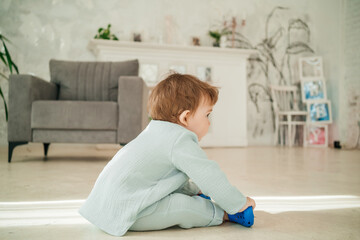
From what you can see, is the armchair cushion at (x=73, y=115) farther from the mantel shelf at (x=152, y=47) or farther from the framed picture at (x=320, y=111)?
the framed picture at (x=320, y=111)

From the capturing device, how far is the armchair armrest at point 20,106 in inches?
85.8

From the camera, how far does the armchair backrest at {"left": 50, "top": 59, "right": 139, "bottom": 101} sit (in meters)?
2.64

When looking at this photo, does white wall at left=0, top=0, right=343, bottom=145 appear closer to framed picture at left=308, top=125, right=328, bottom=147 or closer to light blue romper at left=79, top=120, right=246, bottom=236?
framed picture at left=308, top=125, right=328, bottom=147

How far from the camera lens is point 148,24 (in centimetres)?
436

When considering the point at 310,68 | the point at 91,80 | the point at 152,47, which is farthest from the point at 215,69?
the point at 91,80

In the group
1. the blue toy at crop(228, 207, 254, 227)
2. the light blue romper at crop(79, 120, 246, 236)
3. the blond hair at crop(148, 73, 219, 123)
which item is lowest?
the blue toy at crop(228, 207, 254, 227)

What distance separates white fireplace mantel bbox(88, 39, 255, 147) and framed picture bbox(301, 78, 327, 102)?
3.65ft

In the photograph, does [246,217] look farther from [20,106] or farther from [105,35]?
[105,35]

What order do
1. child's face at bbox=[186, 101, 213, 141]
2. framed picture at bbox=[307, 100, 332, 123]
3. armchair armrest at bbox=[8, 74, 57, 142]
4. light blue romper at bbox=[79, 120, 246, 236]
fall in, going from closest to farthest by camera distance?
1. light blue romper at bbox=[79, 120, 246, 236]
2. child's face at bbox=[186, 101, 213, 141]
3. armchair armrest at bbox=[8, 74, 57, 142]
4. framed picture at bbox=[307, 100, 332, 123]

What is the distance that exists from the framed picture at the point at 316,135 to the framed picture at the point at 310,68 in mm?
797

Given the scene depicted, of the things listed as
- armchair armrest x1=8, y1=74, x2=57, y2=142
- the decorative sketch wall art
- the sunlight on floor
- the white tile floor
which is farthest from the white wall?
the sunlight on floor

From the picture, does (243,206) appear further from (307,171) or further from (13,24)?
(13,24)

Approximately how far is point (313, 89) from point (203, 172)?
448 centimetres

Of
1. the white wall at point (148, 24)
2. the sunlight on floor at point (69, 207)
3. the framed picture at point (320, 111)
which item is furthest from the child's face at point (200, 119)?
the framed picture at point (320, 111)
